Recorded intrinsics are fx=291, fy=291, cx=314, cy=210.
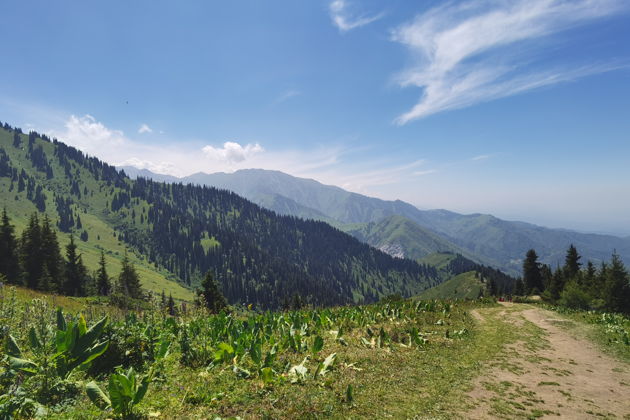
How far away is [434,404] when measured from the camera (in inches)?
397

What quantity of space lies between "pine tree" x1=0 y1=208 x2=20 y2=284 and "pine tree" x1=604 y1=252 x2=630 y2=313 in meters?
95.4

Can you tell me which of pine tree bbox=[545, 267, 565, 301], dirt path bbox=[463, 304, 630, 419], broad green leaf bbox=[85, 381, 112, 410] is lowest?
pine tree bbox=[545, 267, 565, 301]

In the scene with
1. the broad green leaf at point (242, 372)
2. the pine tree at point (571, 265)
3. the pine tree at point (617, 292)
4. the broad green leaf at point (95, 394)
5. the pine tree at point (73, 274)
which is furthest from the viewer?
the pine tree at point (571, 265)

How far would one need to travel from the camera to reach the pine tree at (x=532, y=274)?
2808 inches

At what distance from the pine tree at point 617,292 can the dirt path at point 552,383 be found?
29709 mm

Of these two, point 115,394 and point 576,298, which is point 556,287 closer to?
point 576,298

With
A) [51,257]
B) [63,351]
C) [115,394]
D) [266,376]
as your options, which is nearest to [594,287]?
[266,376]

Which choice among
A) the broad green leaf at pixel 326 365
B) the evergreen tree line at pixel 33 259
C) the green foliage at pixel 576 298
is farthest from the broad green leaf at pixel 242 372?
the green foliage at pixel 576 298

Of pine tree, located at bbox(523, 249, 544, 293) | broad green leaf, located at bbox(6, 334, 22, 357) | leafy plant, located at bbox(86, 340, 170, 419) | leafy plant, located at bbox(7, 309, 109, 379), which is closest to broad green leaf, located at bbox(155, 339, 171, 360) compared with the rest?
leafy plant, located at bbox(7, 309, 109, 379)

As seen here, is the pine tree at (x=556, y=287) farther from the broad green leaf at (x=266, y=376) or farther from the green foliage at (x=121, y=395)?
the green foliage at (x=121, y=395)

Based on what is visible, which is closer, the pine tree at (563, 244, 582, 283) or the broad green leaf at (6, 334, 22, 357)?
the broad green leaf at (6, 334, 22, 357)

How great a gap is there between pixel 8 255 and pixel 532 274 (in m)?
112

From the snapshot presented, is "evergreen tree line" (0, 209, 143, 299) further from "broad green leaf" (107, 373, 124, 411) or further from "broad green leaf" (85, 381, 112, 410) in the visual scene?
"broad green leaf" (107, 373, 124, 411)

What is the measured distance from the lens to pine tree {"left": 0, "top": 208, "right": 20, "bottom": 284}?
169 ft
